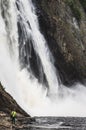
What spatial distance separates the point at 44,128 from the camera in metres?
40.8

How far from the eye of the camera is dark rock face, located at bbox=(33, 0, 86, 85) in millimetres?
70938

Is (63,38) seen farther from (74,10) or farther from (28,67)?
(28,67)

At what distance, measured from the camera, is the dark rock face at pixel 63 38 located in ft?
233

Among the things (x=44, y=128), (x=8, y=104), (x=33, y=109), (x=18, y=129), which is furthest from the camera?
(x=33, y=109)

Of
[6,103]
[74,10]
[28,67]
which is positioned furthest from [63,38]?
[6,103]

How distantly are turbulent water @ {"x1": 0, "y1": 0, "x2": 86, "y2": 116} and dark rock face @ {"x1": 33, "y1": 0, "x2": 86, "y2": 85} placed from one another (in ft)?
5.21

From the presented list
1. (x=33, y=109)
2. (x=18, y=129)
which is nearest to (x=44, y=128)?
(x=18, y=129)

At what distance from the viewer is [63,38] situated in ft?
241

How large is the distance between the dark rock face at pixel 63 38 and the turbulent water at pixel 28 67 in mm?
1588

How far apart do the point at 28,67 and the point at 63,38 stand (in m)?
12.7

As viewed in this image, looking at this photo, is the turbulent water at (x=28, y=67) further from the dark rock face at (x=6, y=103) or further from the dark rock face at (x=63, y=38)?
the dark rock face at (x=6, y=103)

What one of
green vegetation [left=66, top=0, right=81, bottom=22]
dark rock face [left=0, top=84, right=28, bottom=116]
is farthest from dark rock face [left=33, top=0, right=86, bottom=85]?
dark rock face [left=0, top=84, right=28, bottom=116]

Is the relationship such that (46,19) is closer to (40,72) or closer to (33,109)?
(40,72)

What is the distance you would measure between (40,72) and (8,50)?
674cm
